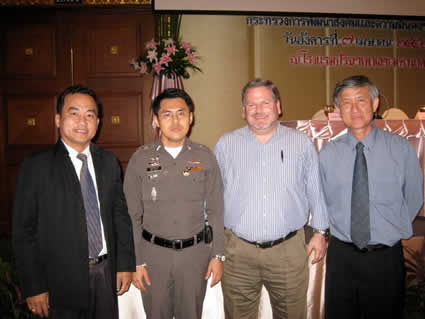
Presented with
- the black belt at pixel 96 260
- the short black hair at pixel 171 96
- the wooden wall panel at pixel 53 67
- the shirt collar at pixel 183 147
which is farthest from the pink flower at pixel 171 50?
the black belt at pixel 96 260

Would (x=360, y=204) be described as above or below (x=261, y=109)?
below

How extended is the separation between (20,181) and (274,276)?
58.9 inches

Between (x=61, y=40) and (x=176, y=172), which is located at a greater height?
(x=61, y=40)

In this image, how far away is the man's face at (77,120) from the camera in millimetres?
1674

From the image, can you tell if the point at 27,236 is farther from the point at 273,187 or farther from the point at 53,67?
the point at 53,67

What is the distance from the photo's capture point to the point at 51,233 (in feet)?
5.16

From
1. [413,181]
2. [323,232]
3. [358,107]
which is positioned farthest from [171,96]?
[413,181]

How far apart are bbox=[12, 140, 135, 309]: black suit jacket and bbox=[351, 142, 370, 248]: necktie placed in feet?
4.85

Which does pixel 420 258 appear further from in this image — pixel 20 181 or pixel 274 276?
pixel 20 181

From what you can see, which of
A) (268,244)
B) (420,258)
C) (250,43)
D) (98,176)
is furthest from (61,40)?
(420,258)

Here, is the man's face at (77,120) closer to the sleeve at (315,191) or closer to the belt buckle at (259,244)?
the belt buckle at (259,244)

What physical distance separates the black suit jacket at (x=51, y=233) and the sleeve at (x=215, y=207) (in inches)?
28.4

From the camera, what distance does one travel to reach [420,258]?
250 centimetres

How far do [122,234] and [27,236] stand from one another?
0.47 m
